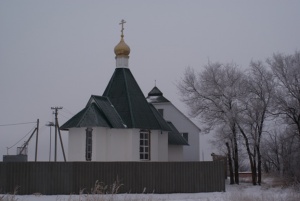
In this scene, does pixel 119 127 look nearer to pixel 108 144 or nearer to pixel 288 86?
pixel 108 144

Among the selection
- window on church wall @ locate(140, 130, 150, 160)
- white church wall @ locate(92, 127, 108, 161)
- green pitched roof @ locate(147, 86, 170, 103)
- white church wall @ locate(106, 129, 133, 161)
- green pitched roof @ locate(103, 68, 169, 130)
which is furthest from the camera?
green pitched roof @ locate(147, 86, 170, 103)

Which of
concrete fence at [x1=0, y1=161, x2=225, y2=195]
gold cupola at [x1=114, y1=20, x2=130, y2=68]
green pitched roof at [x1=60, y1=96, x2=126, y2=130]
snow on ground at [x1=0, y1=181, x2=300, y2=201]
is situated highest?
gold cupola at [x1=114, y1=20, x2=130, y2=68]

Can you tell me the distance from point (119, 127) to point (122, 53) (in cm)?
733

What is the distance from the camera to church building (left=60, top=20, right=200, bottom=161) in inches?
1056

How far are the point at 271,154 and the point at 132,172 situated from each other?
105 feet

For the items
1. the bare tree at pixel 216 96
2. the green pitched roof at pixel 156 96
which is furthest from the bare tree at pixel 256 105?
the green pitched roof at pixel 156 96

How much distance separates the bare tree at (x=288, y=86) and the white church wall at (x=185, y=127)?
1194 cm

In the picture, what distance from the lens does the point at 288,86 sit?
30609mm

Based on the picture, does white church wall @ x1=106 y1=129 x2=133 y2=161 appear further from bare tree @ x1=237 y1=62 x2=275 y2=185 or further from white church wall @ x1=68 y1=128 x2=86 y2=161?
bare tree @ x1=237 y1=62 x2=275 y2=185

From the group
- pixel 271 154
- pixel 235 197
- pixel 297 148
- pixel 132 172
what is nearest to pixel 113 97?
pixel 132 172

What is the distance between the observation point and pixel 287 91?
3069 centimetres

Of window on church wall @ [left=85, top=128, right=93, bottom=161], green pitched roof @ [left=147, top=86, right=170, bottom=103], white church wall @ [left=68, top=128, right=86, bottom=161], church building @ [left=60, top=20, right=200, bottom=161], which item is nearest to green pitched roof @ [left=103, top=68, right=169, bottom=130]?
church building @ [left=60, top=20, right=200, bottom=161]

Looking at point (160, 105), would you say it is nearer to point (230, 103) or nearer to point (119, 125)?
point (230, 103)

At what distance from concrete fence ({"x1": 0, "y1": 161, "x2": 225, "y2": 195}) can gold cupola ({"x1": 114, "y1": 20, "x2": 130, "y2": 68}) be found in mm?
11451
